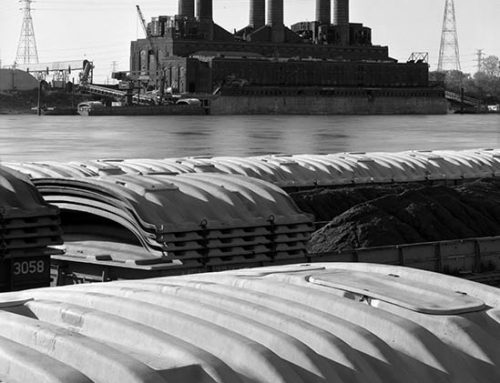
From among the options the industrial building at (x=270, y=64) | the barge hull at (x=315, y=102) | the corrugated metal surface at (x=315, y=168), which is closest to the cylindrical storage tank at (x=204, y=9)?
the industrial building at (x=270, y=64)

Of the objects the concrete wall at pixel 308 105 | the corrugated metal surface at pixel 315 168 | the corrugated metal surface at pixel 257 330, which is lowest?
the concrete wall at pixel 308 105

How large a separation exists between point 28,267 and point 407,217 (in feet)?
33.0

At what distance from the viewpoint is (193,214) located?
46.4ft

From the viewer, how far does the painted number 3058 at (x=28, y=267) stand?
13047mm

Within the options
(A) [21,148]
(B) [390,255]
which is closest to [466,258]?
(B) [390,255]

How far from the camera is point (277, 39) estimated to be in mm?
189500

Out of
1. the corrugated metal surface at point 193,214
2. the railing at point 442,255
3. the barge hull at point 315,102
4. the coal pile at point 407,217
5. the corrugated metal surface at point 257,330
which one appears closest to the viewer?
the corrugated metal surface at point 257,330

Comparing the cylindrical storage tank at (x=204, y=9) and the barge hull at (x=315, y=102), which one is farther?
the cylindrical storage tank at (x=204, y=9)

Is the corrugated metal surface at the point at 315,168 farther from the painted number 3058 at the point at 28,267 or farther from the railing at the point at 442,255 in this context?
the painted number 3058 at the point at 28,267

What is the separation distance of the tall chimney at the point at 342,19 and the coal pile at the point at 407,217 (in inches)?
6835

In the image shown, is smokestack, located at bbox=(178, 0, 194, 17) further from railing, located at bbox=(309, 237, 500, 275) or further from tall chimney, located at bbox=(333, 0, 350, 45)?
A: railing, located at bbox=(309, 237, 500, 275)

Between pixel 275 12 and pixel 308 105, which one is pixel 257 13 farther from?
pixel 308 105

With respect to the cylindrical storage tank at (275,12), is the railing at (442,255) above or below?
below

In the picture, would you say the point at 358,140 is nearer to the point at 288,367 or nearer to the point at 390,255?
the point at 390,255
